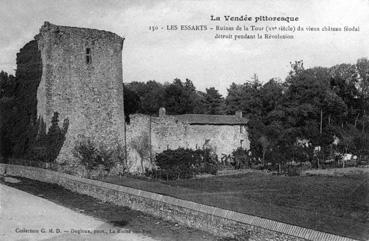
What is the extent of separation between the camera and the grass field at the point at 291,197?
9.68 meters

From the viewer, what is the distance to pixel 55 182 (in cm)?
1900

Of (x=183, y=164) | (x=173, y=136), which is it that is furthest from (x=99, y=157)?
(x=173, y=136)

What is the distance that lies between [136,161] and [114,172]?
2.82 m

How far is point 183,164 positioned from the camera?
31219 millimetres

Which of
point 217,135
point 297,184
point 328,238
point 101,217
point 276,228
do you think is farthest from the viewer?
point 217,135

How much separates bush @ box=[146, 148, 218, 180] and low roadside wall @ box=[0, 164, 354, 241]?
11.0 metres

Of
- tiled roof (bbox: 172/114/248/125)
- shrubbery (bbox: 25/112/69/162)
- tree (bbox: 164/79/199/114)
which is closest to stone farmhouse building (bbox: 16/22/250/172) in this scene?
shrubbery (bbox: 25/112/69/162)

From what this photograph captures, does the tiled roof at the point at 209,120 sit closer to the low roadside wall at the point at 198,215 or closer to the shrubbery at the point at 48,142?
the shrubbery at the point at 48,142

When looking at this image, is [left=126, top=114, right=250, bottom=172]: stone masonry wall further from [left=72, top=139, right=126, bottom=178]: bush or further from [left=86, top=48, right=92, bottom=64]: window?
[left=86, top=48, right=92, bottom=64]: window

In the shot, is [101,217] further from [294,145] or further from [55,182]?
[294,145]

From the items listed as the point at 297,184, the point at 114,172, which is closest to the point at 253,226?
the point at 297,184

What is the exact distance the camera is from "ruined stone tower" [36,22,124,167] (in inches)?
978

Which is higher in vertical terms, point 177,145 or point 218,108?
point 218,108

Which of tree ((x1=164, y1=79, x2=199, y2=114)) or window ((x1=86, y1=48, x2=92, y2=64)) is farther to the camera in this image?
tree ((x1=164, y1=79, x2=199, y2=114))
